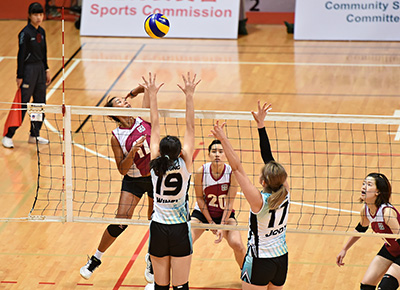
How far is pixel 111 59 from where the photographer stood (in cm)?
1596

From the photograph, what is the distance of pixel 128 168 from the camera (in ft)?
25.4

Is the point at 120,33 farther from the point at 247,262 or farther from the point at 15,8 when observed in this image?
the point at 247,262

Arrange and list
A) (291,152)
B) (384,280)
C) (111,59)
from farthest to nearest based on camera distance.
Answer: (111,59) → (291,152) → (384,280)

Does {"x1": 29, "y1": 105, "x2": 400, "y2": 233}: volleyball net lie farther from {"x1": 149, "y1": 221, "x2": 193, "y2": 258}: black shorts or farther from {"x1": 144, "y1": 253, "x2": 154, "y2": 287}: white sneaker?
{"x1": 149, "y1": 221, "x2": 193, "y2": 258}: black shorts

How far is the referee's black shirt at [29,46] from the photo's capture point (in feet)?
38.0

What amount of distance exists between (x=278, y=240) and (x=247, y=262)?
0.34m

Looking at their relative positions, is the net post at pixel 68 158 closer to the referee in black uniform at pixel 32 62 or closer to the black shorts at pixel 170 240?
the black shorts at pixel 170 240

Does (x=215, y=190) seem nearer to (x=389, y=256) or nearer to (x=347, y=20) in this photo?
(x=389, y=256)

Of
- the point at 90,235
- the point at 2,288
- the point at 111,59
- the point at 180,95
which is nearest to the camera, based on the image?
the point at 2,288

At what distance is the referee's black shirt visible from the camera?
11.6m

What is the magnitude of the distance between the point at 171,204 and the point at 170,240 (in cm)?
33

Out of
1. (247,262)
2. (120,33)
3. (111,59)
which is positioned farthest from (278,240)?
(120,33)

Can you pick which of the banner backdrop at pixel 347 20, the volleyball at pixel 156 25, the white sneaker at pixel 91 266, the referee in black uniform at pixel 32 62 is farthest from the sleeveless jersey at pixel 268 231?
the banner backdrop at pixel 347 20

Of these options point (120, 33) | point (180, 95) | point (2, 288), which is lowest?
point (2, 288)
